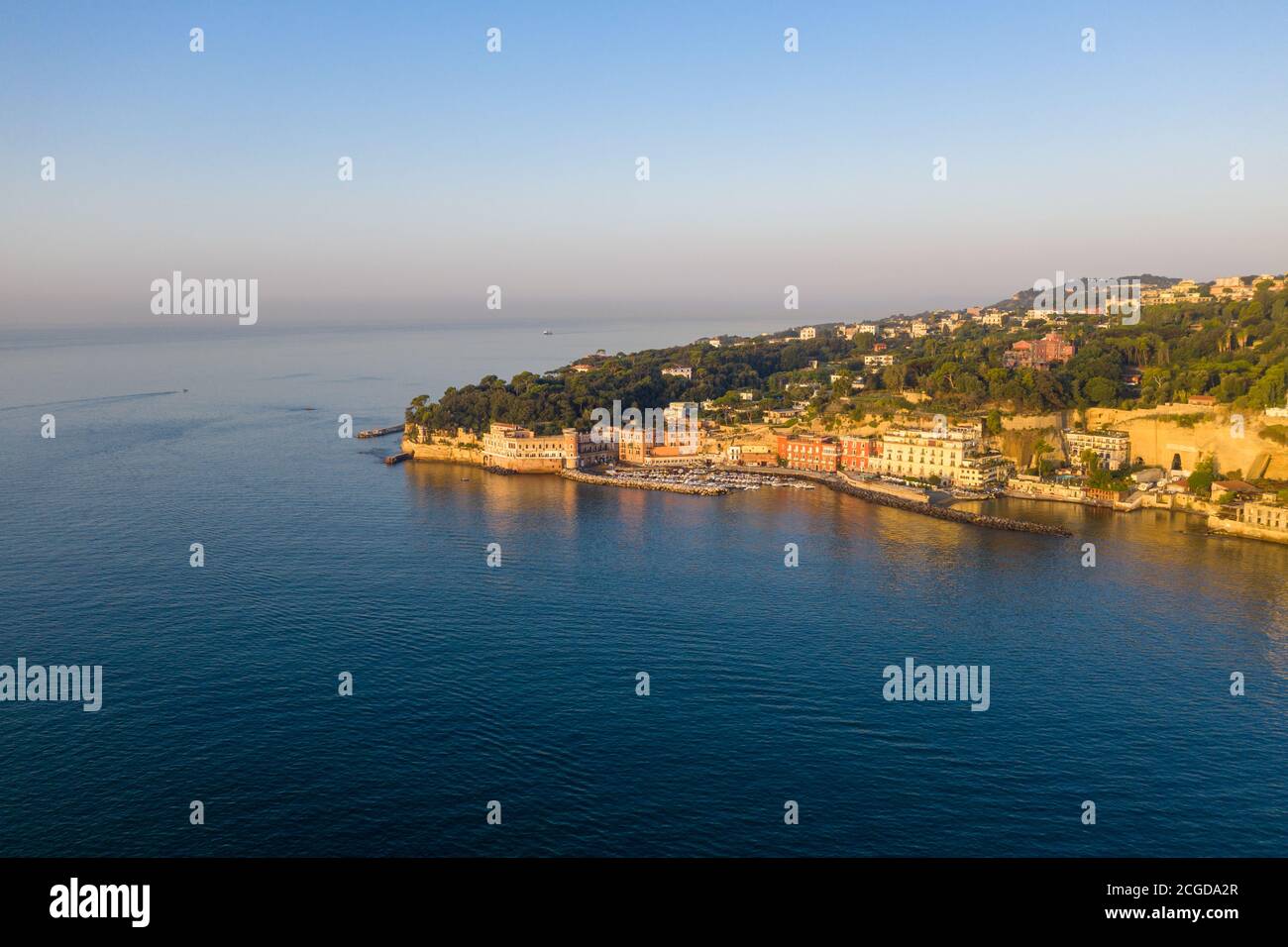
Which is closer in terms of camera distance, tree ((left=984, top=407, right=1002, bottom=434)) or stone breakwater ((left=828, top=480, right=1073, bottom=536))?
stone breakwater ((left=828, top=480, right=1073, bottom=536))

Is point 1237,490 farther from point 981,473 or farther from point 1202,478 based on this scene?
point 981,473

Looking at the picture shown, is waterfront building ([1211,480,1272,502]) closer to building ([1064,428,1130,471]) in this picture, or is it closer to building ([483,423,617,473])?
building ([1064,428,1130,471])

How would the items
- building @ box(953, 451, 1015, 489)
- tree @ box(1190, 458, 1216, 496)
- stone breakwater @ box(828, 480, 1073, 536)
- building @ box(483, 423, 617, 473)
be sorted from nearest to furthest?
stone breakwater @ box(828, 480, 1073, 536) → tree @ box(1190, 458, 1216, 496) → building @ box(953, 451, 1015, 489) → building @ box(483, 423, 617, 473)

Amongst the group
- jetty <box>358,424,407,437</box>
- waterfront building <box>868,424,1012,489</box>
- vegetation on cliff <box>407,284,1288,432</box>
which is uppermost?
vegetation on cliff <box>407,284,1288,432</box>

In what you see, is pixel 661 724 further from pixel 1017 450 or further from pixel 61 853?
pixel 1017 450

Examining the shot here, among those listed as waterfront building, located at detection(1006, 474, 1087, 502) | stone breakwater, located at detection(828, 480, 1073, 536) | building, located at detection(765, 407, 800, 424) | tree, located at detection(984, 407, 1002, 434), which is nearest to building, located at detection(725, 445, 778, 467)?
building, located at detection(765, 407, 800, 424)

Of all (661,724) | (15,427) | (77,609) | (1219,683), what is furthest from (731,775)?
(15,427)
